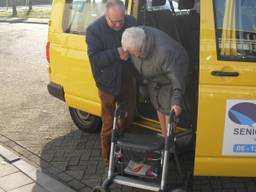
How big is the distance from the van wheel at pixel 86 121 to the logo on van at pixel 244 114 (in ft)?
7.62

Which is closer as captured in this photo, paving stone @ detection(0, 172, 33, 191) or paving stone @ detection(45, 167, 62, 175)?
paving stone @ detection(0, 172, 33, 191)

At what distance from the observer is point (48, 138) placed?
5645 millimetres

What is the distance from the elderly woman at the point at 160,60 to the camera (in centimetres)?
353

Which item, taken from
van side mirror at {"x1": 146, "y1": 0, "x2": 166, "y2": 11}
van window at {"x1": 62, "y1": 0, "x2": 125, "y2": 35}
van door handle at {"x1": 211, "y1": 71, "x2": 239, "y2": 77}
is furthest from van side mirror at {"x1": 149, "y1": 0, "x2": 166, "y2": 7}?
van door handle at {"x1": 211, "y1": 71, "x2": 239, "y2": 77}

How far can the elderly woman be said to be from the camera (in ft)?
11.6

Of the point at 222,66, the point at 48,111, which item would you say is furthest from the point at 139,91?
the point at 48,111

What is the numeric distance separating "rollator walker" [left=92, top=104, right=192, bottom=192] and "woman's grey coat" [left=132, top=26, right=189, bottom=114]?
28 cm

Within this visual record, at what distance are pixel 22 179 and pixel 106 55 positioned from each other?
5.29 feet

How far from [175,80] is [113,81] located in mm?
762

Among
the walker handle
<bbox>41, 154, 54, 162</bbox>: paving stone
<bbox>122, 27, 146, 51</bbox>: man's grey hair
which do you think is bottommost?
<bbox>41, 154, 54, 162</bbox>: paving stone

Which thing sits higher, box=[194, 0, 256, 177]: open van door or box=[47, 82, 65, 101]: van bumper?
box=[194, 0, 256, 177]: open van door

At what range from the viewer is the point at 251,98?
3.48 meters

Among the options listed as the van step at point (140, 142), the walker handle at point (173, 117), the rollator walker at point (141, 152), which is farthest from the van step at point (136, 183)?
the walker handle at point (173, 117)

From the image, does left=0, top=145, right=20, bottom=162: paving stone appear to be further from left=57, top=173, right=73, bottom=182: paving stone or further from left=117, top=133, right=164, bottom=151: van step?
left=117, top=133, right=164, bottom=151: van step
